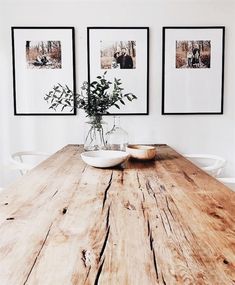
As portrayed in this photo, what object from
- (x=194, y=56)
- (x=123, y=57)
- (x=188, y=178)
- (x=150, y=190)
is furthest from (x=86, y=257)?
(x=194, y=56)

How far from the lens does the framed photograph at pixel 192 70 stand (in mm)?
3395

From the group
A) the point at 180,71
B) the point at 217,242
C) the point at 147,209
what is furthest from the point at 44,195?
the point at 180,71

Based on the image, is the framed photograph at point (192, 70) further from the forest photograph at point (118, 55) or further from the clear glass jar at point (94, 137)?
the clear glass jar at point (94, 137)

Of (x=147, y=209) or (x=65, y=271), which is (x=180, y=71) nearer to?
(x=147, y=209)

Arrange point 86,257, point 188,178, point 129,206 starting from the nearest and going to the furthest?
1. point 86,257
2. point 129,206
3. point 188,178

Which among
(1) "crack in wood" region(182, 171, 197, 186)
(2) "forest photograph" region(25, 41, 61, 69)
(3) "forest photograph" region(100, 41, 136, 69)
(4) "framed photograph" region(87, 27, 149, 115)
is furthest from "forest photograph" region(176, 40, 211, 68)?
(1) "crack in wood" region(182, 171, 197, 186)

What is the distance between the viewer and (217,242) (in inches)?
34.5

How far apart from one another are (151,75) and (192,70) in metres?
0.41

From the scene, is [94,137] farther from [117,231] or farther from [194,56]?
[117,231]

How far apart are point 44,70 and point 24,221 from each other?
102 inches

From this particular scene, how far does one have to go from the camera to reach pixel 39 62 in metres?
3.40

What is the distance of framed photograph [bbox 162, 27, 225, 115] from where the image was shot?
A: 3.39 m

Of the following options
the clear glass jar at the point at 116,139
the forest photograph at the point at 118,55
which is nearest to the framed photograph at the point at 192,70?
the forest photograph at the point at 118,55

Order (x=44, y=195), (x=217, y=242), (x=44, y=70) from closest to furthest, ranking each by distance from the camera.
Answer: (x=217, y=242) → (x=44, y=195) → (x=44, y=70)
